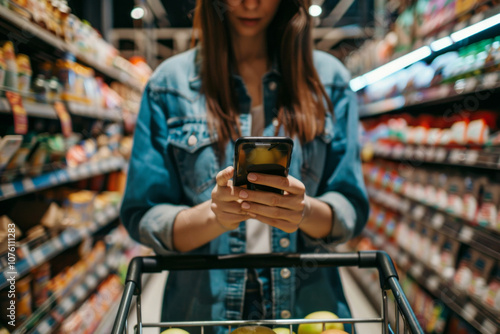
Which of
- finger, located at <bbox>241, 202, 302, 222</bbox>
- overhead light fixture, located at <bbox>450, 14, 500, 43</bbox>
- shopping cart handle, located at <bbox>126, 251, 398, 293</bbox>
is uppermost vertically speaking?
overhead light fixture, located at <bbox>450, 14, 500, 43</bbox>

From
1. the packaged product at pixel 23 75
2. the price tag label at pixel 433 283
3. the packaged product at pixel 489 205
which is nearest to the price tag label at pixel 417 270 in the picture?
the price tag label at pixel 433 283

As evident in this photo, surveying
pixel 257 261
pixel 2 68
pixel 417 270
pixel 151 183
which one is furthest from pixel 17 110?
pixel 417 270

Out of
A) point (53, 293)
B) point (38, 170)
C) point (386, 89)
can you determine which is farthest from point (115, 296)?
point (386, 89)

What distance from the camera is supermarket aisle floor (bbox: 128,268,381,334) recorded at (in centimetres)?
265

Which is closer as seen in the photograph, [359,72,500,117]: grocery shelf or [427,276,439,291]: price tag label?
[359,72,500,117]: grocery shelf

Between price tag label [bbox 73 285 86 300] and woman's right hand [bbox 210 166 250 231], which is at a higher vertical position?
woman's right hand [bbox 210 166 250 231]

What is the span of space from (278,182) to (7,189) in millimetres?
1255

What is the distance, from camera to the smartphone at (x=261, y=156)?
1.79 ft

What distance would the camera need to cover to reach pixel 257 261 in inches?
29.1

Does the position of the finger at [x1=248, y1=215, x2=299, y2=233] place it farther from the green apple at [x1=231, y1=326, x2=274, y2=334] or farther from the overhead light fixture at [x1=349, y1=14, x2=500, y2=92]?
the overhead light fixture at [x1=349, y1=14, x2=500, y2=92]

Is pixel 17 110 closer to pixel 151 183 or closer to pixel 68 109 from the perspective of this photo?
pixel 68 109

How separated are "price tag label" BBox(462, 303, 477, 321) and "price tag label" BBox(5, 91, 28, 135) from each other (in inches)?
89.3

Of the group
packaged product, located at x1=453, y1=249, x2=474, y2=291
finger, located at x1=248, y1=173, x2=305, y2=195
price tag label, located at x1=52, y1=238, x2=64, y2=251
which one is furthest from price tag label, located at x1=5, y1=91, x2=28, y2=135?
packaged product, located at x1=453, y1=249, x2=474, y2=291

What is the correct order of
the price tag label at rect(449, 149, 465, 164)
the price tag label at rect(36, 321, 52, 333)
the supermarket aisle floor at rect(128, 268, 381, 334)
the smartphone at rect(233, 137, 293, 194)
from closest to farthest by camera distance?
1. the smartphone at rect(233, 137, 293, 194)
2. the price tag label at rect(36, 321, 52, 333)
3. the price tag label at rect(449, 149, 465, 164)
4. the supermarket aisle floor at rect(128, 268, 381, 334)
